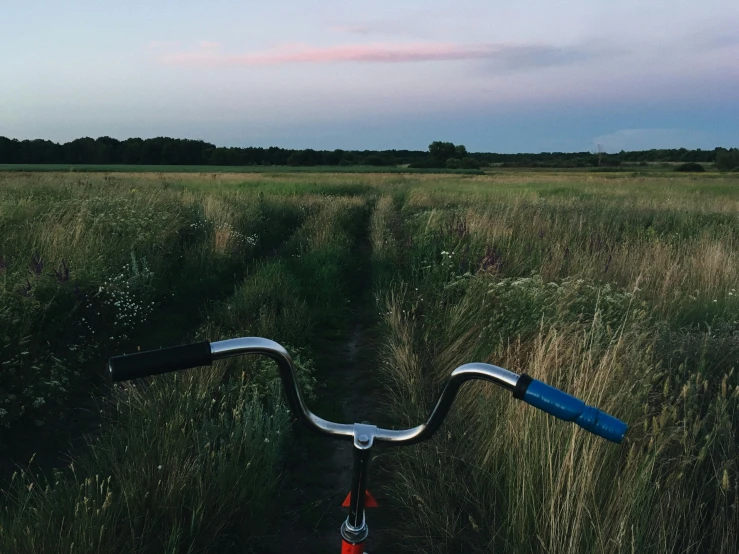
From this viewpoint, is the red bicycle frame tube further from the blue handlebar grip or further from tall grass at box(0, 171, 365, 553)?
tall grass at box(0, 171, 365, 553)

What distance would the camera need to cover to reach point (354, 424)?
1.29 meters

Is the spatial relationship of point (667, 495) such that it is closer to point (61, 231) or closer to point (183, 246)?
point (61, 231)

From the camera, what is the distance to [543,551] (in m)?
2.14

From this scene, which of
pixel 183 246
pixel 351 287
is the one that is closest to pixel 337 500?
pixel 351 287

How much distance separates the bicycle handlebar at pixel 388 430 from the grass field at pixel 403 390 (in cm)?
115

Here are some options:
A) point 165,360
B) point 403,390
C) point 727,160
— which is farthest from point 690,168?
point 165,360

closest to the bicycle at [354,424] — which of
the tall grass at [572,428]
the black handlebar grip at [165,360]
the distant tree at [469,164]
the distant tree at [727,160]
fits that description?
the black handlebar grip at [165,360]

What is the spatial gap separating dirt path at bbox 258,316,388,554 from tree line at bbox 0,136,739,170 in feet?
274

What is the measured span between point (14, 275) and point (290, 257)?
5419mm

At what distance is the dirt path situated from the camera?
2.77m

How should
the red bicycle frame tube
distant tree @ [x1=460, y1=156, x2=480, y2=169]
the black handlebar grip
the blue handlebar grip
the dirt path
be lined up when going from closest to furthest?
the blue handlebar grip
the black handlebar grip
the red bicycle frame tube
the dirt path
distant tree @ [x1=460, y1=156, x2=480, y2=169]

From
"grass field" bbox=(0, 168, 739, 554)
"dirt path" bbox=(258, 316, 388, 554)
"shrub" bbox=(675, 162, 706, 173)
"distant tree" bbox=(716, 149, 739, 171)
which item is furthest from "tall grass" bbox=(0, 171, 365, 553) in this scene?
"distant tree" bbox=(716, 149, 739, 171)

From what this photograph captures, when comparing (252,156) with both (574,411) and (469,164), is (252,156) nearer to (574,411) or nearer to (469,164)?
(469,164)

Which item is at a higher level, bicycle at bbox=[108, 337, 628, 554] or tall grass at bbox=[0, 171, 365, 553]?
bicycle at bbox=[108, 337, 628, 554]
